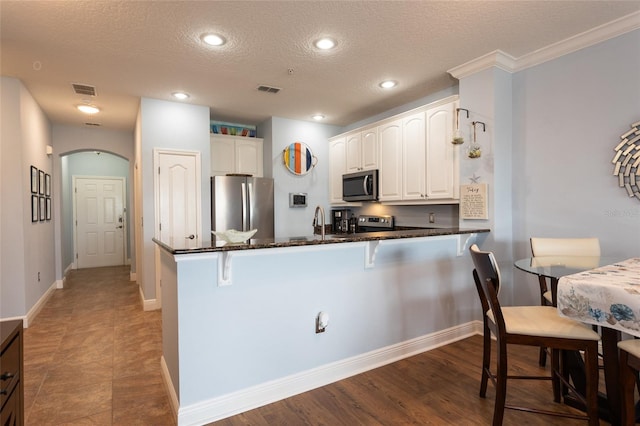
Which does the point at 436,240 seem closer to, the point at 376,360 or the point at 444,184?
the point at 444,184

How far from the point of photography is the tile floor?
204 cm

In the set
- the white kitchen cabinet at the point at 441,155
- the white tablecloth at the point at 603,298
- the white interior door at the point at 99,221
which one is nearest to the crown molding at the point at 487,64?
the white kitchen cabinet at the point at 441,155

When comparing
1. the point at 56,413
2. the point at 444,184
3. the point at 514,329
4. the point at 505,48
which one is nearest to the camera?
the point at 514,329

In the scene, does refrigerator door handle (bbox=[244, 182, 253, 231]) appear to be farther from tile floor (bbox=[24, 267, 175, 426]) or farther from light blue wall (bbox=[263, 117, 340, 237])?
tile floor (bbox=[24, 267, 175, 426])

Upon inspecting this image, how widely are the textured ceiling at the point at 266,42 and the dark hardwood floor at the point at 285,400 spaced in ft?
8.29

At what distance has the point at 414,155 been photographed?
377cm

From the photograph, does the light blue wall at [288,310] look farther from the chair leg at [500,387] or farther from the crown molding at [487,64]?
the crown molding at [487,64]

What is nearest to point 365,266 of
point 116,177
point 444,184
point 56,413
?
point 444,184

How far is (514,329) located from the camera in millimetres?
1755

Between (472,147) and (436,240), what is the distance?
94 cm

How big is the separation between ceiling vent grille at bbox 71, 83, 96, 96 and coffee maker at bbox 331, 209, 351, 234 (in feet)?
11.6

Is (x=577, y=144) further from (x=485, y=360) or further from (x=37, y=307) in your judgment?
(x=37, y=307)

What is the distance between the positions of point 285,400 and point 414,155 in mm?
2752

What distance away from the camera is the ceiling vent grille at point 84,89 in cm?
365
